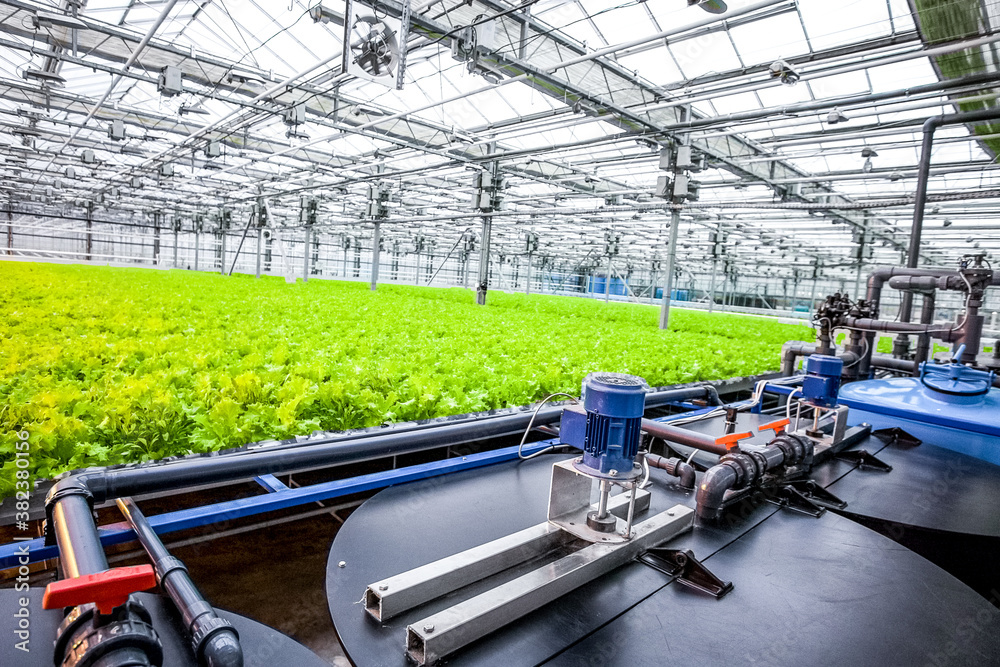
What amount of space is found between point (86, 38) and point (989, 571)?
659 inches

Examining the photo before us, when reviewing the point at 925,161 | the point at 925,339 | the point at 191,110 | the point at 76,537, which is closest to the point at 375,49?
the point at 76,537

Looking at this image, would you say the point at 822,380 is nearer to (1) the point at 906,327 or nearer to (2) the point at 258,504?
(1) the point at 906,327

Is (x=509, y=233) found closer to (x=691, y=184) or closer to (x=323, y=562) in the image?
(x=691, y=184)

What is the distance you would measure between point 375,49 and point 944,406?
286 inches

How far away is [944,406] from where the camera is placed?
457 centimetres

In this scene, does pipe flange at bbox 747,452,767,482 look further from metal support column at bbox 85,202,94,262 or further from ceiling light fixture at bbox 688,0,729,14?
metal support column at bbox 85,202,94,262

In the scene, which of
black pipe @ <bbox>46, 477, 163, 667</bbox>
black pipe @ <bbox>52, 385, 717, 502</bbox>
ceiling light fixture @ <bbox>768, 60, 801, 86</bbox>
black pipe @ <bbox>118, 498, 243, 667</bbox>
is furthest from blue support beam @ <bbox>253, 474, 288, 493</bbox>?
ceiling light fixture @ <bbox>768, 60, 801, 86</bbox>

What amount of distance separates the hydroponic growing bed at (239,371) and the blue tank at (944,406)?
7.07ft

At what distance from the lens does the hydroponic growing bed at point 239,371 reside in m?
3.02

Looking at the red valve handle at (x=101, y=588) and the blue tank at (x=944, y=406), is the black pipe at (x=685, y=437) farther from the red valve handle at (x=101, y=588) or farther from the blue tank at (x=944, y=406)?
the red valve handle at (x=101, y=588)

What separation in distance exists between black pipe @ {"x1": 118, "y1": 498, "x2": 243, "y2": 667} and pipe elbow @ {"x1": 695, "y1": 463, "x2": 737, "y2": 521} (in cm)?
227

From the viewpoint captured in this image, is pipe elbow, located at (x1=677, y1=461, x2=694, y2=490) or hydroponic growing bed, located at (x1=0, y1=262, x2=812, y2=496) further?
pipe elbow, located at (x1=677, y1=461, x2=694, y2=490)

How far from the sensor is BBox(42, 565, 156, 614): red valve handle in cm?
125

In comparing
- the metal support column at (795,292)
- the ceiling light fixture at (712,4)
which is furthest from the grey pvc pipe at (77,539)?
the metal support column at (795,292)
